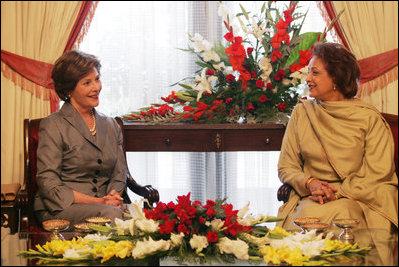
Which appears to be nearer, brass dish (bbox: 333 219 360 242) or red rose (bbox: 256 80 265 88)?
brass dish (bbox: 333 219 360 242)

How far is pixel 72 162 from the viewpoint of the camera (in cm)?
354

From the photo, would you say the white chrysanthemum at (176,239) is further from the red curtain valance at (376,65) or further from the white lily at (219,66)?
the red curtain valance at (376,65)

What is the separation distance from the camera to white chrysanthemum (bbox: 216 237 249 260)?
2.16m

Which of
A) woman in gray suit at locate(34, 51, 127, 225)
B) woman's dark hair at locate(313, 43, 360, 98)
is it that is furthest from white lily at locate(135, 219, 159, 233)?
woman's dark hair at locate(313, 43, 360, 98)

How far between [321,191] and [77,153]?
141 cm

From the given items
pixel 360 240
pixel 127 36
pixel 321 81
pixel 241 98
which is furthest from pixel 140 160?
pixel 360 240

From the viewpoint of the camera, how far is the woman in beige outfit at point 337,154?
334 cm

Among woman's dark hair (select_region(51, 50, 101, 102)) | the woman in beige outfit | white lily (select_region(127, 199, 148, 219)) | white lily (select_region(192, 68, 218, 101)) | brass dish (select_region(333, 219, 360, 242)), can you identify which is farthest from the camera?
white lily (select_region(192, 68, 218, 101))

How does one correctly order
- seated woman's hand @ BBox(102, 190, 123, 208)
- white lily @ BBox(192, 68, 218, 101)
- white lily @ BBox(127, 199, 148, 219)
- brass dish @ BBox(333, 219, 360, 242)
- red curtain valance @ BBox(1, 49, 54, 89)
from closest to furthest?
white lily @ BBox(127, 199, 148, 219), brass dish @ BBox(333, 219, 360, 242), seated woman's hand @ BBox(102, 190, 123, 208), white lily @ BBox(192, 68, 218, 101), red curtain valance @ BBox(1, 49, 54, 89)

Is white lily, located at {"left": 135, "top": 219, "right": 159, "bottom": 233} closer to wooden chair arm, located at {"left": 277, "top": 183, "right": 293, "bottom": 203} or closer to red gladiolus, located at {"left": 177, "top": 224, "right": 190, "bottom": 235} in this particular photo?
red gladiolus, located at {"left": 177, "top": 224, "right": 190, "bottom": 235}

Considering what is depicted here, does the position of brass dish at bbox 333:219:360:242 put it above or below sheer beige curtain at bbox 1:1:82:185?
below

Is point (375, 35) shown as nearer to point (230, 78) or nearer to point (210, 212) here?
point (230, 78)

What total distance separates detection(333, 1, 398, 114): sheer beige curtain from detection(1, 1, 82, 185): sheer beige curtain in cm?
219

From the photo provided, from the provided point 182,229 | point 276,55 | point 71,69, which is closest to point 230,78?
point 276,55
